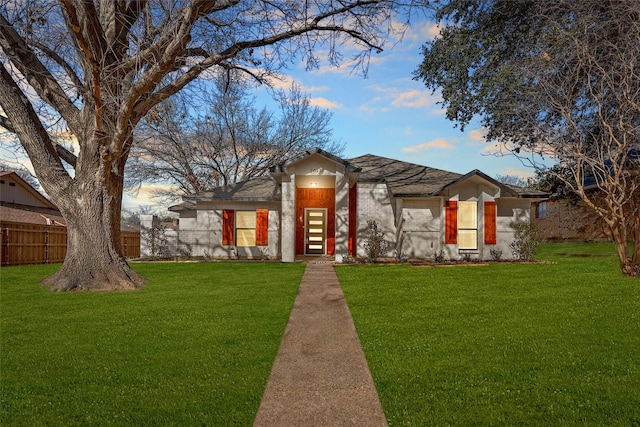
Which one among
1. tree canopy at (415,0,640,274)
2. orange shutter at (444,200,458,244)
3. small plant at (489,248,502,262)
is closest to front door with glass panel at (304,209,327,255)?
orange shutter at (444,200,458,244)

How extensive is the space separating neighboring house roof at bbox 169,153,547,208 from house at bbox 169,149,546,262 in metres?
0.05

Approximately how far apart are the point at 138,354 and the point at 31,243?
1574 cm

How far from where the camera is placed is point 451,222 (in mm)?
17703

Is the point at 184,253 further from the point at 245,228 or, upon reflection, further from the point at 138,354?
the point at 138,354

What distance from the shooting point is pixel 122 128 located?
10.3 metres

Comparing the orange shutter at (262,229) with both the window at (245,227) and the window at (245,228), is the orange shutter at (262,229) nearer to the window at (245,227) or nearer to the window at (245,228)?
the window at (245,227)

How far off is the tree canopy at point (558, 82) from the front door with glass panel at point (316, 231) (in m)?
7.95

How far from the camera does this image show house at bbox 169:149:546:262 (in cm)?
1681

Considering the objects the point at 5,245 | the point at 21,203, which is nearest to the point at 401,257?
the point at 5,245

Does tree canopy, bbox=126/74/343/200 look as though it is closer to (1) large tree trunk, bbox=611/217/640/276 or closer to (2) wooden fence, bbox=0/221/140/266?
(2) wooden fence, bbox=0/221/140/266

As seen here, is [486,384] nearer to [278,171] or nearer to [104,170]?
[104,170]

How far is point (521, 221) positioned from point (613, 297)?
433 inches

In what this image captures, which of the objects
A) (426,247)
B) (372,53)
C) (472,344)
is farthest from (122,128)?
(426,247)

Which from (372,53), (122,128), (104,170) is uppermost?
(372,53)
